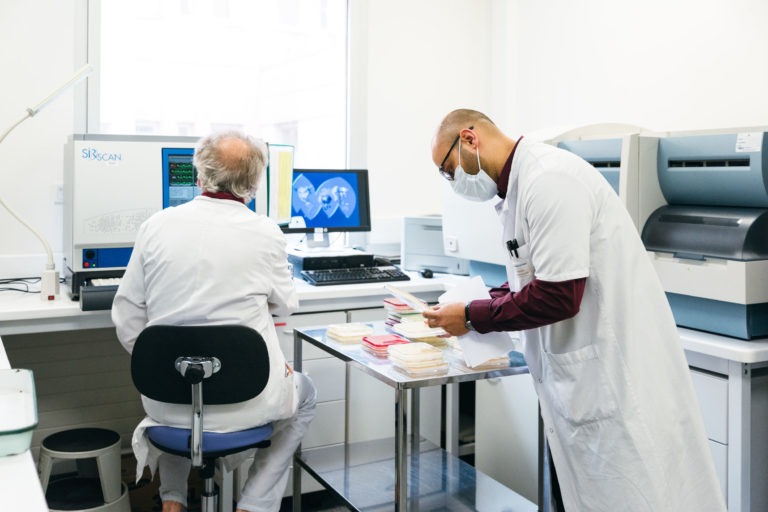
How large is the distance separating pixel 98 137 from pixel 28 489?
5.22 ft

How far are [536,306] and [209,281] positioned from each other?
812 mm

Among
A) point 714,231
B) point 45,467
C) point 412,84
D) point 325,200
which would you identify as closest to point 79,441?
point 45,467

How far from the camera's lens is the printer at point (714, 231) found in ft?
5.95

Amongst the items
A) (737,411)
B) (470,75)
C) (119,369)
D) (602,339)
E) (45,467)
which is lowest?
(45,467)

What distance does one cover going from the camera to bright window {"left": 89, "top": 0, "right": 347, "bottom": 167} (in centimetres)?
301

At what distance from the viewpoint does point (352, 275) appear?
9.25ft

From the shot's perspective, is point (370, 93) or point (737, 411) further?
point (370, 93)

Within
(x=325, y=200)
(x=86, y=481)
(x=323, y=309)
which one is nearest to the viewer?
(x=86, y=481)

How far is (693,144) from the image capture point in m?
1.96

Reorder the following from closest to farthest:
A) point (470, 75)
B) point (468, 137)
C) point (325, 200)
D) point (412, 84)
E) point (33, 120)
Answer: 1. point (468, 137)
2. point (33, 120)
3. point (325, 200)
4. point (412, 84)
5. point (470, 75)

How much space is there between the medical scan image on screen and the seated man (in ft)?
3.01

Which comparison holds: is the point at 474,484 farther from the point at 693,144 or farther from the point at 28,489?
the point at 28,489

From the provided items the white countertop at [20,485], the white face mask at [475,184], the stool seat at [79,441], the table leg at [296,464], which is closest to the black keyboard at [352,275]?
the table leg at [296,464]

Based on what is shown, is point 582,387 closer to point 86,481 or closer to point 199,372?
point 199,372
